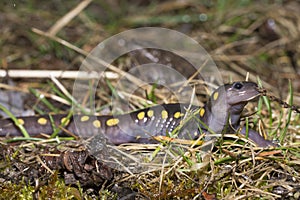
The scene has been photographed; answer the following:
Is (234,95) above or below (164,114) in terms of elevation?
above

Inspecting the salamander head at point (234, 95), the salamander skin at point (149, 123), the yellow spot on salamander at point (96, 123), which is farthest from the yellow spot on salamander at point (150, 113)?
the salamander head at point (234, 95)

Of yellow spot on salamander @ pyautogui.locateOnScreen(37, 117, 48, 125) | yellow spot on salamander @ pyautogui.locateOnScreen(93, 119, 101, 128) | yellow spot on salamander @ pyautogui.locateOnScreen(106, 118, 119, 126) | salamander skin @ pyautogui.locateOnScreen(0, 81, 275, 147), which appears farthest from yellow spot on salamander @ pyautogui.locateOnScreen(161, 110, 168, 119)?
yellow spot on salamander @ pyautogui.locateOnScreen(37, 117, 48, 125)

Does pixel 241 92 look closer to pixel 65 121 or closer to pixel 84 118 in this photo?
pixel 84 118

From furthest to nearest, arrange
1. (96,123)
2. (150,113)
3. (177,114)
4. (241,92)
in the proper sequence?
(96,123), (150,113), (177,114), (241,92)

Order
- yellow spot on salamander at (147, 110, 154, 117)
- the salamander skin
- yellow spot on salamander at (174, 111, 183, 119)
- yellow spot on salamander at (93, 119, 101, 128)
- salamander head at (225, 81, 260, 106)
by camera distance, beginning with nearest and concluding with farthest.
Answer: salamander head at (225, 81, 260, 106)
the salamander skin
yellow spot on salamander at (174, 111, 183, 119)
yellow spot on salamander at (147, 110, 154, 117)
yellow spot on salamander at (93, 119, 101, 128)

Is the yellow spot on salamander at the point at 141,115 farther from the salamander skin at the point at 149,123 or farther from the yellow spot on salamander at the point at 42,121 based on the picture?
the yellow spot on salamander at the point at 42,121

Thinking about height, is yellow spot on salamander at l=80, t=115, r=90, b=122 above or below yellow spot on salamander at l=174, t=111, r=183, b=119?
below

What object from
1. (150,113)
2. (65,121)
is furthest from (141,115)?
(65,121)

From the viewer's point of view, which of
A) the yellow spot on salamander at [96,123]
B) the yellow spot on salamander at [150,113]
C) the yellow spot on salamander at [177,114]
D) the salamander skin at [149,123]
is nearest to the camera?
the salamander skin at [149,123]

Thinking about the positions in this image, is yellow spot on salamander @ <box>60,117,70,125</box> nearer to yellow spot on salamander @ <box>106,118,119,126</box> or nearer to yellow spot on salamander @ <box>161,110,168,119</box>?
yellow spot on salamander @ <box>106,118,119,126</box>
